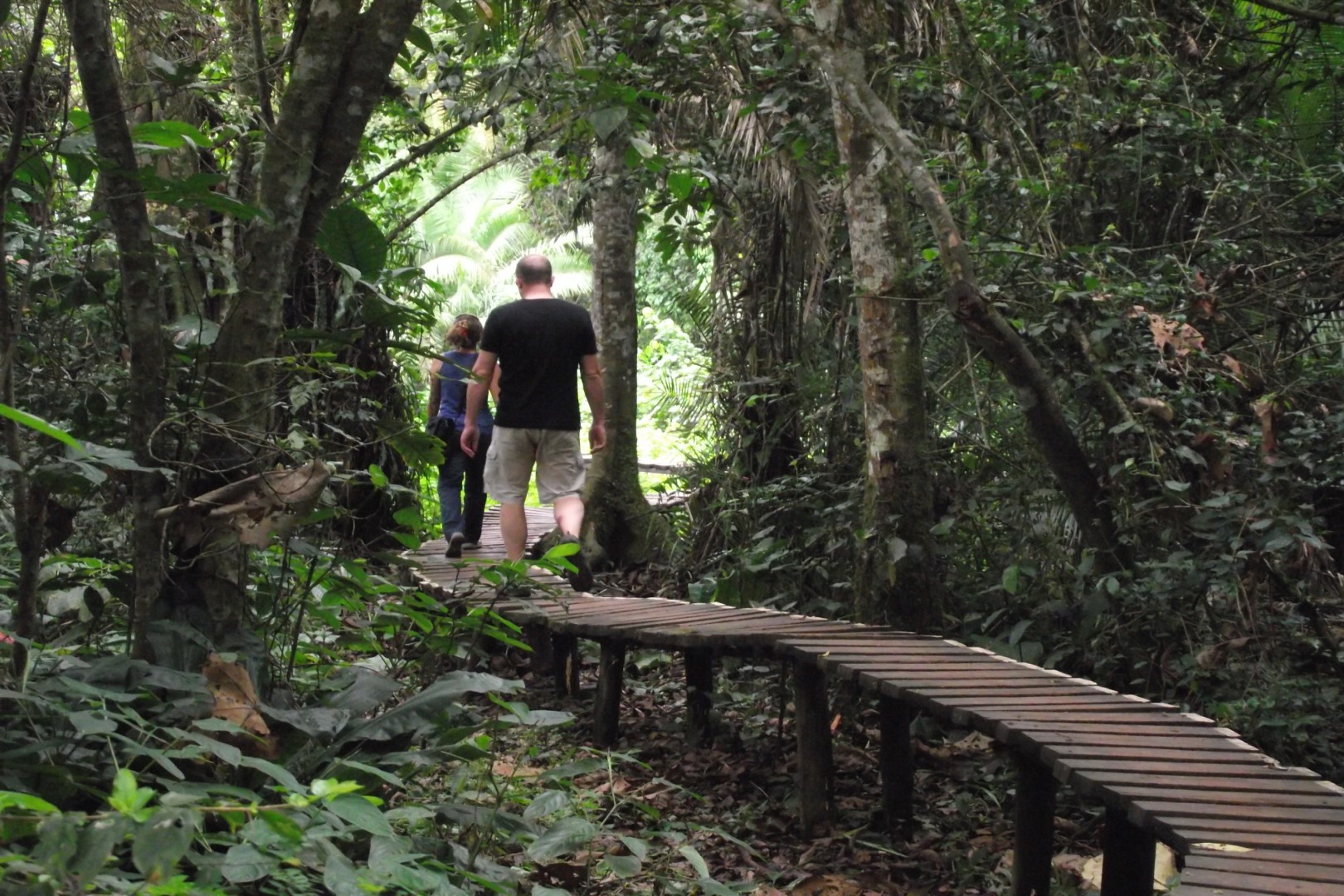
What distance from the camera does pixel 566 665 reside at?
251 inches

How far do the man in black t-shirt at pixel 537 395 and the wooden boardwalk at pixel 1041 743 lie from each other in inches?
29.5

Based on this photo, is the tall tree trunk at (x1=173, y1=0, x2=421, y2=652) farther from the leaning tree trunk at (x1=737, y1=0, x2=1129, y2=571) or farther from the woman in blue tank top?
the woman in blue tank top

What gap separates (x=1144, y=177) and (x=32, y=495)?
14.6ft

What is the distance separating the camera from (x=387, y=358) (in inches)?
356

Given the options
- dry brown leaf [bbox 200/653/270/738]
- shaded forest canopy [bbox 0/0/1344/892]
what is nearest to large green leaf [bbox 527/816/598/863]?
shaded forest canopy [bbox 0/0/1344/892]

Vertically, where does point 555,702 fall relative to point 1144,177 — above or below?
below

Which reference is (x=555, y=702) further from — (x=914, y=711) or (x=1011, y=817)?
(x=1011, y=817)

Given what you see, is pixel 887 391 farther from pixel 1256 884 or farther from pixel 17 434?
pixel 17 434

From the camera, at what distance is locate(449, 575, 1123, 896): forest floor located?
359 centimetres

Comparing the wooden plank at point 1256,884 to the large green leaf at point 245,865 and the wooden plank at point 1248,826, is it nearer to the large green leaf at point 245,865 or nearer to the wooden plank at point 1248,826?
the wooden plank at point 1248,826

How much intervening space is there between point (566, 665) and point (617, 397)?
9.72ft

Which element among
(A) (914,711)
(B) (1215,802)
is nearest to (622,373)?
(A) (914,711)

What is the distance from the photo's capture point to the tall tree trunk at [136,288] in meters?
2.86

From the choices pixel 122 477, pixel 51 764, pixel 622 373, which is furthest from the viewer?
pixel 622 373
